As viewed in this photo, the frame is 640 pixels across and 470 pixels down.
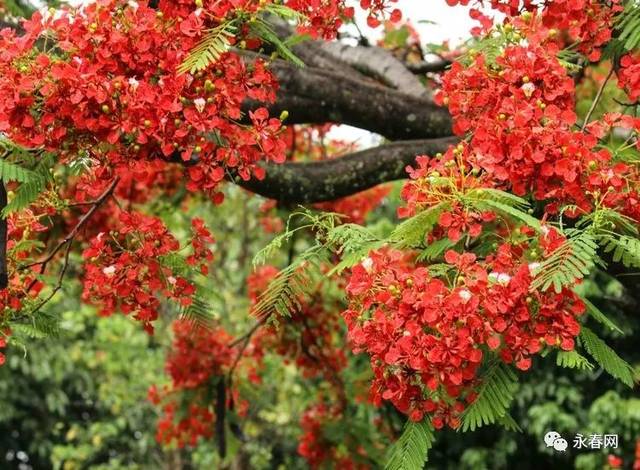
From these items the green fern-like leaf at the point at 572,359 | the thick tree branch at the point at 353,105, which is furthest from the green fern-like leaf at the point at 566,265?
the thick tree branch at the point at 353,105

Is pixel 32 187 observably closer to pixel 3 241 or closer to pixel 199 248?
pixel 3 241

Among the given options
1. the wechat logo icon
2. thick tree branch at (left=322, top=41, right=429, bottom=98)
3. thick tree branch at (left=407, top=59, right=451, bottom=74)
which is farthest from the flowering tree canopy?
the wechat logo icon

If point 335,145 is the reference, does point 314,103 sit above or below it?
above

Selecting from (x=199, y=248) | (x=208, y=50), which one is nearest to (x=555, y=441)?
(x=199, y=248)

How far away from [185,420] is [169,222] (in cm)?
124

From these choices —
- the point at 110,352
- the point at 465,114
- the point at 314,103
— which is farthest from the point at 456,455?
the point at 465,114

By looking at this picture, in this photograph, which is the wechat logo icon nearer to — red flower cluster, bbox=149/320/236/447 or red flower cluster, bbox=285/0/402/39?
red flower cluster, bbox=149/320/236/447

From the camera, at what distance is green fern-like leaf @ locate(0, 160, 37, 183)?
3038 mm

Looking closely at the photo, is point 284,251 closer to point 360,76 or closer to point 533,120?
point 360,76

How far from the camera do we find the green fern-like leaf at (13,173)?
3038mm

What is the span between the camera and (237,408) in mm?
6770

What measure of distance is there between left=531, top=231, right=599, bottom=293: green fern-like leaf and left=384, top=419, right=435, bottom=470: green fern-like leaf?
1.80ft

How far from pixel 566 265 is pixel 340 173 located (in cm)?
214

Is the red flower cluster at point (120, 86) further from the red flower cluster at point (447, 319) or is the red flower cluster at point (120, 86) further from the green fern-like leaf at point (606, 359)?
the green fern-like leaf at point (606, 359)
